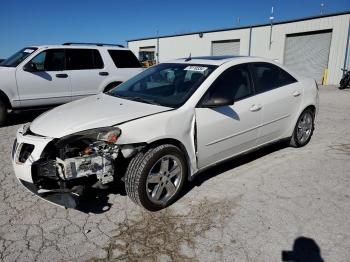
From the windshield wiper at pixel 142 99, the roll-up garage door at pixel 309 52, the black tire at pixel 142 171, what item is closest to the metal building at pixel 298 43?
the roll-up garage door at pixel 309 52

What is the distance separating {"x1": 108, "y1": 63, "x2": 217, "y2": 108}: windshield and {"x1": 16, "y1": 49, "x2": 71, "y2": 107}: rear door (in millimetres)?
3618

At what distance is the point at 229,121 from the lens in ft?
12.8

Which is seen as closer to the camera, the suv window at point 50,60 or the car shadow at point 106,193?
the car shadow at point 106,193

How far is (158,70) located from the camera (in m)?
4.69

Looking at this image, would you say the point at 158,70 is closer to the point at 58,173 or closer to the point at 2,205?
the point at 58,173

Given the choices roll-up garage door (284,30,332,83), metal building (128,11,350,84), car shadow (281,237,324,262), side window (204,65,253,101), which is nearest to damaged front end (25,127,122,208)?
side window (204,65,253,101)

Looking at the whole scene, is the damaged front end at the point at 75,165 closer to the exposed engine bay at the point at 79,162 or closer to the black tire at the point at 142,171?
the exposed engine bay at the point at 79,162

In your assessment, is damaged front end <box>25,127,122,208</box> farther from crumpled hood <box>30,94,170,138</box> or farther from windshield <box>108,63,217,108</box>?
windshield <box>108,63,217,108</box>

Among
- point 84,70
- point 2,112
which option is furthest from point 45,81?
point 2,112

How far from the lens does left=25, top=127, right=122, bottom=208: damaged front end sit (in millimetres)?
2941

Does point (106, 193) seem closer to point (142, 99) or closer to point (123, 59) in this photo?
point (142, 99)

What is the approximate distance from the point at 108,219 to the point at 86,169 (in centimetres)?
67

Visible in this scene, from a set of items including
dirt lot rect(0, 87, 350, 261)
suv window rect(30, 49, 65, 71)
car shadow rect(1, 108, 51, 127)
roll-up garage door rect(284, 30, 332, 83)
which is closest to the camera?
dirt lot rect(0, 87, 350, 261)

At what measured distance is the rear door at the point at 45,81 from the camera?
7.27 metres
